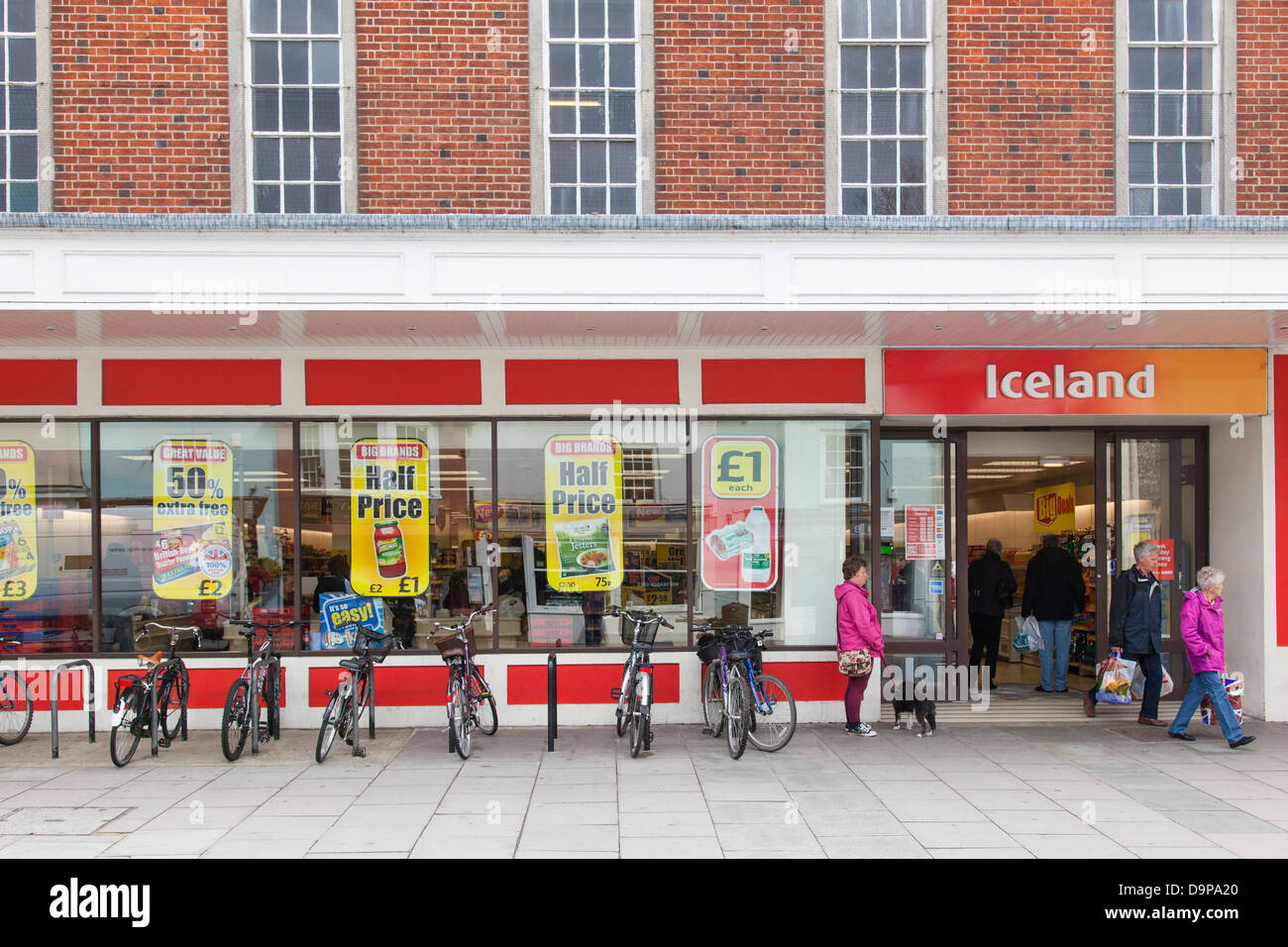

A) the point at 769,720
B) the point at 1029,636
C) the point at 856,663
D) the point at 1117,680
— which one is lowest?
the point at 769,720

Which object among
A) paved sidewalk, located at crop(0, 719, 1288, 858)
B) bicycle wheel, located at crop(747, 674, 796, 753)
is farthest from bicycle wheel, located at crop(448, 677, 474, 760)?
bicycle wheel, located at crop(747, 674, 796, 753)

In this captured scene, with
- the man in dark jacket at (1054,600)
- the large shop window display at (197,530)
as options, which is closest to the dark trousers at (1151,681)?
the man in dark jacket at (1054,600)

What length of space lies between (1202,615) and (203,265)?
8513mm

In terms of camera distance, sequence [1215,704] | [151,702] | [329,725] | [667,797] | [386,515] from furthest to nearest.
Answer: [386,515]
[1215,704]
[151,702]
[329,725]
[667,797]

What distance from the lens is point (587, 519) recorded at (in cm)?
936

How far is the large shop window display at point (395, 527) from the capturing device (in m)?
9.20

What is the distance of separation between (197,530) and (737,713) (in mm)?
5294

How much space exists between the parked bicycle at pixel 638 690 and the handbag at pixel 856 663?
1563mm

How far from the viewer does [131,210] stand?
8.77 metres

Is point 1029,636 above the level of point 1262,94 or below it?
below

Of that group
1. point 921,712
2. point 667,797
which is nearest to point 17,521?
point 667,797

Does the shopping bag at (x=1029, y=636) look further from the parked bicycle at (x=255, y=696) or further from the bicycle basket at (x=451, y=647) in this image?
the parked bicycle at (x=255, y=696)

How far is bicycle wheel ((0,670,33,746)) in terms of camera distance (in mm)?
8492

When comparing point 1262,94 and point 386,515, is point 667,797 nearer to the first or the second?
point 386,515
